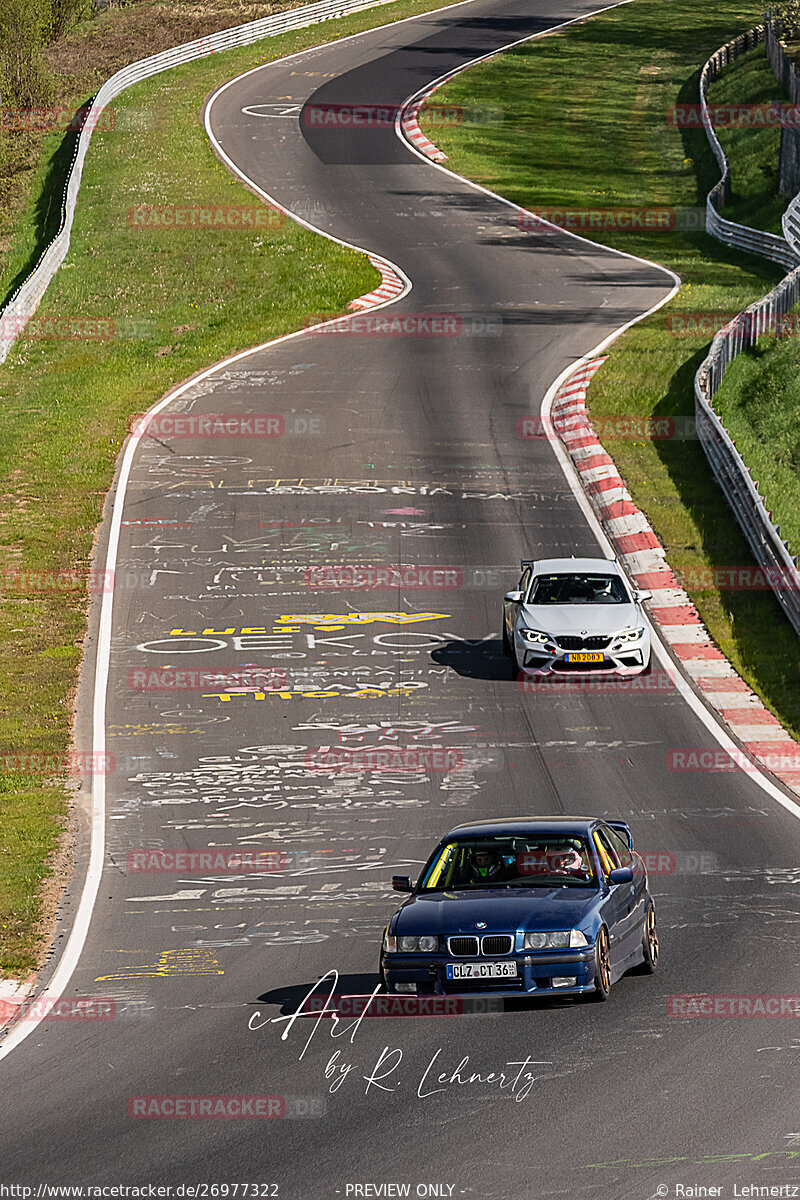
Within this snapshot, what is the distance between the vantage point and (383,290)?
149 feet

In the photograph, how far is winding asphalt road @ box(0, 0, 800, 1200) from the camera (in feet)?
29.3

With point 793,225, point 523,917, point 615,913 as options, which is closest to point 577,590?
point 615,913

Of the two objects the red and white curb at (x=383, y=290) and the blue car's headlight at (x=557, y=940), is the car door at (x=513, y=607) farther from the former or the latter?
the red and white curb at (x=383, y=290)

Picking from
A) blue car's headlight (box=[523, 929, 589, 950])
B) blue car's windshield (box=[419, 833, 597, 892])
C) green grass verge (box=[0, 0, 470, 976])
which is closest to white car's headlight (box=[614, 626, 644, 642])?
green grass verge (box=[0, 0, 470, 976])

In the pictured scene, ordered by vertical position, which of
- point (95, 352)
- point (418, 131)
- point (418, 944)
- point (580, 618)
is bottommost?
point (95, 352)

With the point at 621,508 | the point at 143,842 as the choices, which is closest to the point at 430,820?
the point at 143,842

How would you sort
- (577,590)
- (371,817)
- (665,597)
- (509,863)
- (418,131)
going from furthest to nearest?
(418,131)
(665,597)
(577,590)
(371,817)
(509,863)

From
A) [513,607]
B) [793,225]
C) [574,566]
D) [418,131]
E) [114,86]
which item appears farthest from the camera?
[114,86]

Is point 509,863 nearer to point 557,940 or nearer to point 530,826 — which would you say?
point 530,826


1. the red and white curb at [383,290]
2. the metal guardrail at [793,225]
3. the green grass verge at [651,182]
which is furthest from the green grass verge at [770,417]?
the red and white curb at [383,290]

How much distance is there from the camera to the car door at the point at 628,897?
38.1ft

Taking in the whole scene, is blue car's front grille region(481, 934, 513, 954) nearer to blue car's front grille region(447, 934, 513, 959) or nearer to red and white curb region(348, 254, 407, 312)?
blue car's front grille region(447, 934, 513, 959)

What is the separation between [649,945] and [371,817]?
554 centimetres

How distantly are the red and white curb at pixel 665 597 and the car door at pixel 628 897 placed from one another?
5810mm
